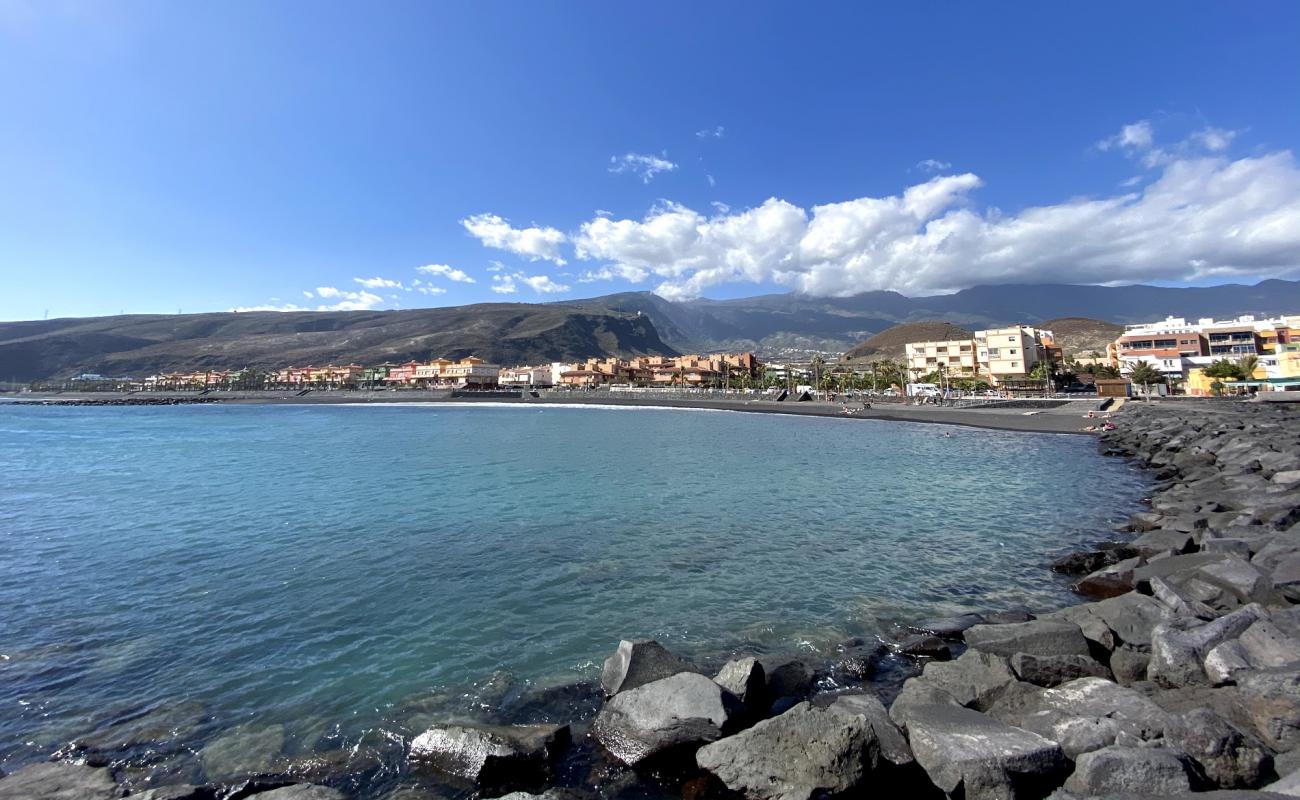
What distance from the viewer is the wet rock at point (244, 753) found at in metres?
5.39

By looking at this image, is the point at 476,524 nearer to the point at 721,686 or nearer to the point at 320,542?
the point at 320,542

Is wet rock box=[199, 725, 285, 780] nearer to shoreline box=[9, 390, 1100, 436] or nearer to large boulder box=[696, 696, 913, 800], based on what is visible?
large boulder box=[696, 696, 913, 800]

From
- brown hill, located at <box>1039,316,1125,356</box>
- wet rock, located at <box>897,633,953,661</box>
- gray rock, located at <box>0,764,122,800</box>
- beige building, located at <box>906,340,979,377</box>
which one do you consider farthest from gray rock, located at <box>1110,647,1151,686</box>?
brown hill, located at <box>1039,316,1125,356</box>

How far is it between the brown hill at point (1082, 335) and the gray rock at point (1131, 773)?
150 meters

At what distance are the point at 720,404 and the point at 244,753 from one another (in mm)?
82451

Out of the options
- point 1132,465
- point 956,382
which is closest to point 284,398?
point 956,382

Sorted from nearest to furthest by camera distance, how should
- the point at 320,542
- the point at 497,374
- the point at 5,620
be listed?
the point at 5,620 → the point at 320,542 → the point at 497,374

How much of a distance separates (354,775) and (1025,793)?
5534 mm

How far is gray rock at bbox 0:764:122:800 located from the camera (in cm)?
474

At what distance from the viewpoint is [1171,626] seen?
258 inches

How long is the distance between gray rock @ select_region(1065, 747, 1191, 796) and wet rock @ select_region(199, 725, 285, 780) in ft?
21.8

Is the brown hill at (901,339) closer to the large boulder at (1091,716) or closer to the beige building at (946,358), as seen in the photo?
the beige building at (946,358)

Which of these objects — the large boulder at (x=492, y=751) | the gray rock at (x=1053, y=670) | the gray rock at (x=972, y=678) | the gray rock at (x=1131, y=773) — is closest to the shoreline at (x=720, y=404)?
the gray rock at (x=1053, y=670)

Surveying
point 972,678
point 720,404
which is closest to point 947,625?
point 972,678
